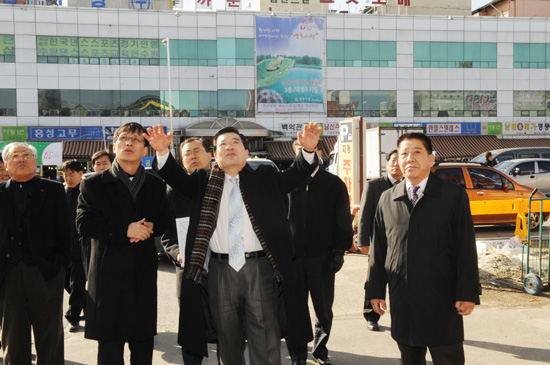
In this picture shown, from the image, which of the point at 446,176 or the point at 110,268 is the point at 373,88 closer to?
the point at 446,176

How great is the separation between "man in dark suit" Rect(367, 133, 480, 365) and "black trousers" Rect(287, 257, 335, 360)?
127cm

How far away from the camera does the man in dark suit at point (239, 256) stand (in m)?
3.66

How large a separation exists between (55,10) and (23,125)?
7.52 m

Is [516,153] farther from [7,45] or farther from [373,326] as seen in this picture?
[7,45]

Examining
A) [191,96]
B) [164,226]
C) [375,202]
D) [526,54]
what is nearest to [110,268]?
[164,226]

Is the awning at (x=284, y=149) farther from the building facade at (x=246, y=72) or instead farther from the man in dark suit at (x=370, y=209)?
the man in dark suit at (x=370, y=209)

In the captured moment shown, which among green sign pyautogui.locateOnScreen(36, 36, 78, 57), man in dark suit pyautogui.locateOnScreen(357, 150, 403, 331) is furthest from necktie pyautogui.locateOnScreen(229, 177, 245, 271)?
green sign pyautogui.locateOnScreen(36, 36, 78, 57)

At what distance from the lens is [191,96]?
114 ft

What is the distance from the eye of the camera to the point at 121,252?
13.1 ft

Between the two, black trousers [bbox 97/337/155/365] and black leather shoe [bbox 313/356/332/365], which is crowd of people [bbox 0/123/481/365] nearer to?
black trousers [bbox 97/337/155/365]

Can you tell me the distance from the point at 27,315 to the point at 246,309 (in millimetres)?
1909

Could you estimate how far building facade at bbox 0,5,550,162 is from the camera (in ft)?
111

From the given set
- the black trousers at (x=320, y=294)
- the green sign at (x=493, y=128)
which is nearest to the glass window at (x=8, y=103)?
the green sign at (x=493, y=128)

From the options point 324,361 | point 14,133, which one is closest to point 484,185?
point 324,361
